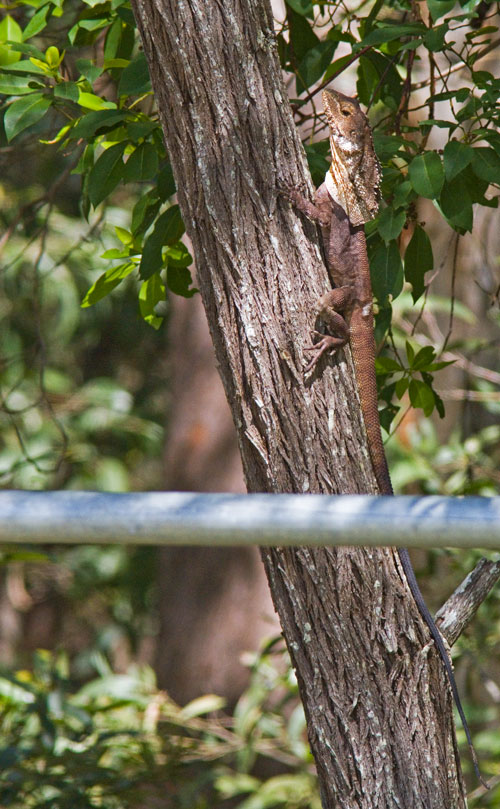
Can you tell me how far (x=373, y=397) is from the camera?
2.15 metres

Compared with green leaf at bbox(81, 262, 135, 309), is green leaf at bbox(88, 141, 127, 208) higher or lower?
higher

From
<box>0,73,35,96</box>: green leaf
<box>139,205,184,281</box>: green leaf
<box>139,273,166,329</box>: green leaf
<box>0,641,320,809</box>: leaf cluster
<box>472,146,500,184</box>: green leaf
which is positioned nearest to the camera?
<box>472,146,500,184</box>: green leaf

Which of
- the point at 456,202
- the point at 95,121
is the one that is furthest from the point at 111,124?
the point at 456,202

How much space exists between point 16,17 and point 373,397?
2142 millimetres

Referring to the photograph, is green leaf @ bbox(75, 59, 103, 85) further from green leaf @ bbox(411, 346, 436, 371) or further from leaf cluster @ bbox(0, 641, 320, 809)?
leaf cluster @ bbox(0, 641, 320, 809)

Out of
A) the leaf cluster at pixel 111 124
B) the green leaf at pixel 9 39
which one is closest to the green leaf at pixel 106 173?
the leaf cluster at pixel 111 124

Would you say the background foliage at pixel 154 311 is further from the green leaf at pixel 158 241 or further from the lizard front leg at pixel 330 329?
the lizard front leg at pixel 330 329

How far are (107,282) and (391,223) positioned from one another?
793 millimetres

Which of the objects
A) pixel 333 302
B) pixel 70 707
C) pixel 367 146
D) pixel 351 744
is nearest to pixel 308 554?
pixel 351 744

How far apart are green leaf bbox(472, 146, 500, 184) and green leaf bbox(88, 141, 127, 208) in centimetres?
86

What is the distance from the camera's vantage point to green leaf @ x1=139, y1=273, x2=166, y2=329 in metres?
2.36

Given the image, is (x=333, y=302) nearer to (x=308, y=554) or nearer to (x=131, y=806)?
(x=308, y=554)

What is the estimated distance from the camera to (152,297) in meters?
2.36

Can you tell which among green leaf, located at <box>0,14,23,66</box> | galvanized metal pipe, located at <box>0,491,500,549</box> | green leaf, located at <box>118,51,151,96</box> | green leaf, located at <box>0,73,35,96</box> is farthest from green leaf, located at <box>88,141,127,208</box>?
galvanized metal pipe, located at <box>0,491,500,549</box>
